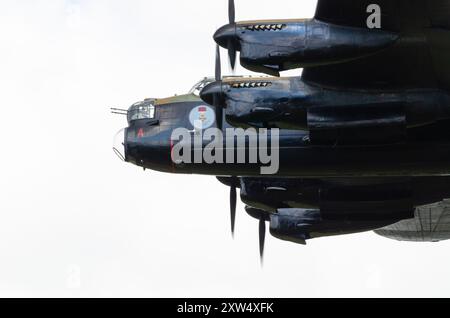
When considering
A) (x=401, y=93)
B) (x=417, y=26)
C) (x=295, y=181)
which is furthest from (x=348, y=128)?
(x=295, y=181)

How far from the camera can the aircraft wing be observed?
2389 cm

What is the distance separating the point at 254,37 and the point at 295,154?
15.8 feet

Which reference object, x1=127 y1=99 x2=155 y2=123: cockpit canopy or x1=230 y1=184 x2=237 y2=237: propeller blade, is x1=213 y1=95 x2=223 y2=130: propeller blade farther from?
x1=230 y1=184 x2=237 y2=237: propeller blade

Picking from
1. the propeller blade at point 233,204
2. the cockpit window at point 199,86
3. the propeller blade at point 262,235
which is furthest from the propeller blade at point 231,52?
the propeller blade at point 262,235

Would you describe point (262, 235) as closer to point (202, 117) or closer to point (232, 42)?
point (202, 117)

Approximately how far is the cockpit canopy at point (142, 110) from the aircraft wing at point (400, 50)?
20.1 ft

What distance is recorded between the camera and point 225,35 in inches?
986

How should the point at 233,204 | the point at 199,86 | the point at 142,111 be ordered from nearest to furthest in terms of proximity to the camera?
the point at 142,111, the point at 199,86, the point at 233,204

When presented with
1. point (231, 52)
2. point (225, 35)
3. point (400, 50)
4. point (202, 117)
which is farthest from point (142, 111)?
point (400, 50)

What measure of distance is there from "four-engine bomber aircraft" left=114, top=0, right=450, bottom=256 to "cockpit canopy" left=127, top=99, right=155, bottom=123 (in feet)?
0.14

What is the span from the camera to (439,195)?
31.7 meters

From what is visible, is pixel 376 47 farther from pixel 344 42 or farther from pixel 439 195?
pixel 439 195

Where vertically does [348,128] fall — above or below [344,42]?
below

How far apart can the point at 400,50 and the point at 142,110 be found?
9.07 meters
